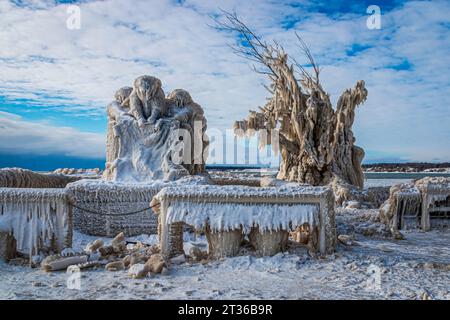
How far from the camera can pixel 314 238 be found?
18.3 feet

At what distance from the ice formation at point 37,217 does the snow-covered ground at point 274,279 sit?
0.47 m

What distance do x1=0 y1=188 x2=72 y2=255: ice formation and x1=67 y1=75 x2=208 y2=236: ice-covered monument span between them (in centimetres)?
166

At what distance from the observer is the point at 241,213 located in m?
5.34

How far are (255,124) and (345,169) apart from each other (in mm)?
2997

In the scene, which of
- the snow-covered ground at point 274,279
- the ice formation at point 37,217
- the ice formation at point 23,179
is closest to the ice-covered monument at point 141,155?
the ice formation at point 23,179

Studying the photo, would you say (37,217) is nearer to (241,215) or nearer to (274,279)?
(241,215)

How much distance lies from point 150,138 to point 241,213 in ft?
12.4

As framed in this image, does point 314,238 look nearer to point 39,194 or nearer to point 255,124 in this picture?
point 39,194

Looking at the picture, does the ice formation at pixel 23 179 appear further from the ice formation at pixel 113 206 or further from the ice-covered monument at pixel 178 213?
the ice formation at pixel 113 206

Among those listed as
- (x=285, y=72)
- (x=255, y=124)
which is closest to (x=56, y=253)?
(x=255, y=124)

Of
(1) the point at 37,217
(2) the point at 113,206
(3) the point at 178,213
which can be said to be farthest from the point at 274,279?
(2) the point at 113,206

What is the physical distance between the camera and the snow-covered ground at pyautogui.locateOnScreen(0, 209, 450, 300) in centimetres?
412

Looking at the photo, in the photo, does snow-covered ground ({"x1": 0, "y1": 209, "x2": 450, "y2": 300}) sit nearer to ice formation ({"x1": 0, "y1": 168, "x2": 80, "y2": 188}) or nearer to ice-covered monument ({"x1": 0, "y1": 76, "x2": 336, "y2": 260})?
ice-covered monument ({"x1": 0, "y1": 76, "x2": 336, "y2": 260})

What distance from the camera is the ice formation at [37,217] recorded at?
5555 millimetres
